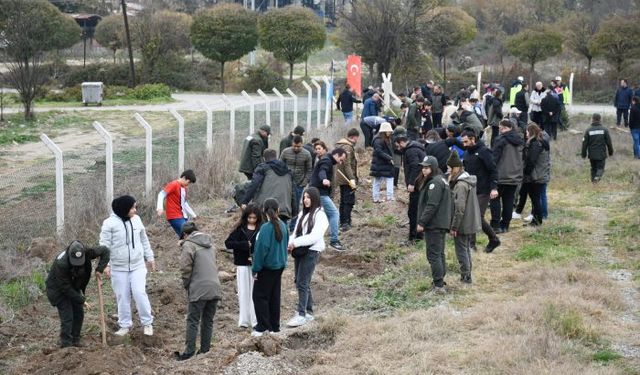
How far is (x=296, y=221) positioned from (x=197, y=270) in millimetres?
3712

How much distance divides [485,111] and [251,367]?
749 inches

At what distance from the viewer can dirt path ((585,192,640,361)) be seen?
998 cm

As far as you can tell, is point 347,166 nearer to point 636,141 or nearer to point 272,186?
point 272,186

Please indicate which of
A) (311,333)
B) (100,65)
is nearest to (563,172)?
(311,333)

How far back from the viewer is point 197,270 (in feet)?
32.6

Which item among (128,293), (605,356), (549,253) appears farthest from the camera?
(549,253)

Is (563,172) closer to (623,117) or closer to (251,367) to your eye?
(623,117)

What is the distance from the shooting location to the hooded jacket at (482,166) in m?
14.3

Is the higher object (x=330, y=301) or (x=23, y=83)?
(x=23, y=83)

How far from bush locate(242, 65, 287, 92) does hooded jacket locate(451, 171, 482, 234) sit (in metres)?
33.5

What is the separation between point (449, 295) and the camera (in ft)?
39.7

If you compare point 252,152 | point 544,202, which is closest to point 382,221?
point 252,152

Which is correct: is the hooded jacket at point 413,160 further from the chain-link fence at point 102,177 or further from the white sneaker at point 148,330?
the white sneaker at point 148,330

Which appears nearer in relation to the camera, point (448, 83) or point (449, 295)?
point (449, 295)
